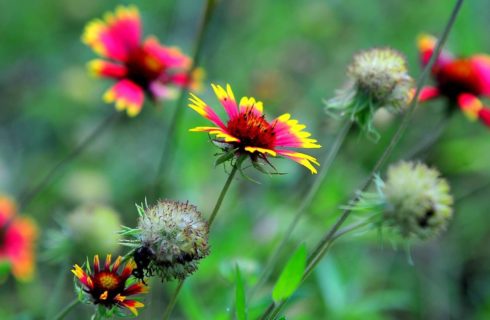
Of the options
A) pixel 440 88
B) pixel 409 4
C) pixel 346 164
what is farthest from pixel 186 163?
pixel 409 4

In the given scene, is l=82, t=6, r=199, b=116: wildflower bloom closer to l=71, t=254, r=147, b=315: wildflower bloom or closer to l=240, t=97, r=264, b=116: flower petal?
l=240, t=97, r=264, b=116: flower petal

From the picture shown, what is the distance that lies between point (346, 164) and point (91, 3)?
7.64 feet

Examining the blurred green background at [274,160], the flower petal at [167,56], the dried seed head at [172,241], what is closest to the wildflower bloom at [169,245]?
the dried seed head at [172,241]

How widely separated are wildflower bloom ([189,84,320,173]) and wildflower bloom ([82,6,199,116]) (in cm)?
63

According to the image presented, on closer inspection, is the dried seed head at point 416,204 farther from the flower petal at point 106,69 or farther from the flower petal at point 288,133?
the flower petal at point 106,69

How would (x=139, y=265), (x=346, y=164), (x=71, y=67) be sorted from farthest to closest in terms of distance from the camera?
1. (x=71, y=67)
2. (x=346, y=164)
3. (x=139, y=265)

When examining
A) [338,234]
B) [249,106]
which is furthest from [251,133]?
[338,234]

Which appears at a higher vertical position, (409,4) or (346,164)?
(409,4)

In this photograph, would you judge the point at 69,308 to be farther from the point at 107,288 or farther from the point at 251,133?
the point at 251,133

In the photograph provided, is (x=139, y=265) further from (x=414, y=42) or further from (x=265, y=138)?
(x=414, y=42)

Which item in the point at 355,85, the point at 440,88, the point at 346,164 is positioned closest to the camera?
the point at 355,85

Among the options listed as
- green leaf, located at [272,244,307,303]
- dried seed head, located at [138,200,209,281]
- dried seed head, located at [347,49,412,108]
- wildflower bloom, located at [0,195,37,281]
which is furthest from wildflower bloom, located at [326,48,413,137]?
wildflower bloom, located at [0,195,37,281]

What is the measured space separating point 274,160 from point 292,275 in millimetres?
1806

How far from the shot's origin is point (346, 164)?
3377mm
